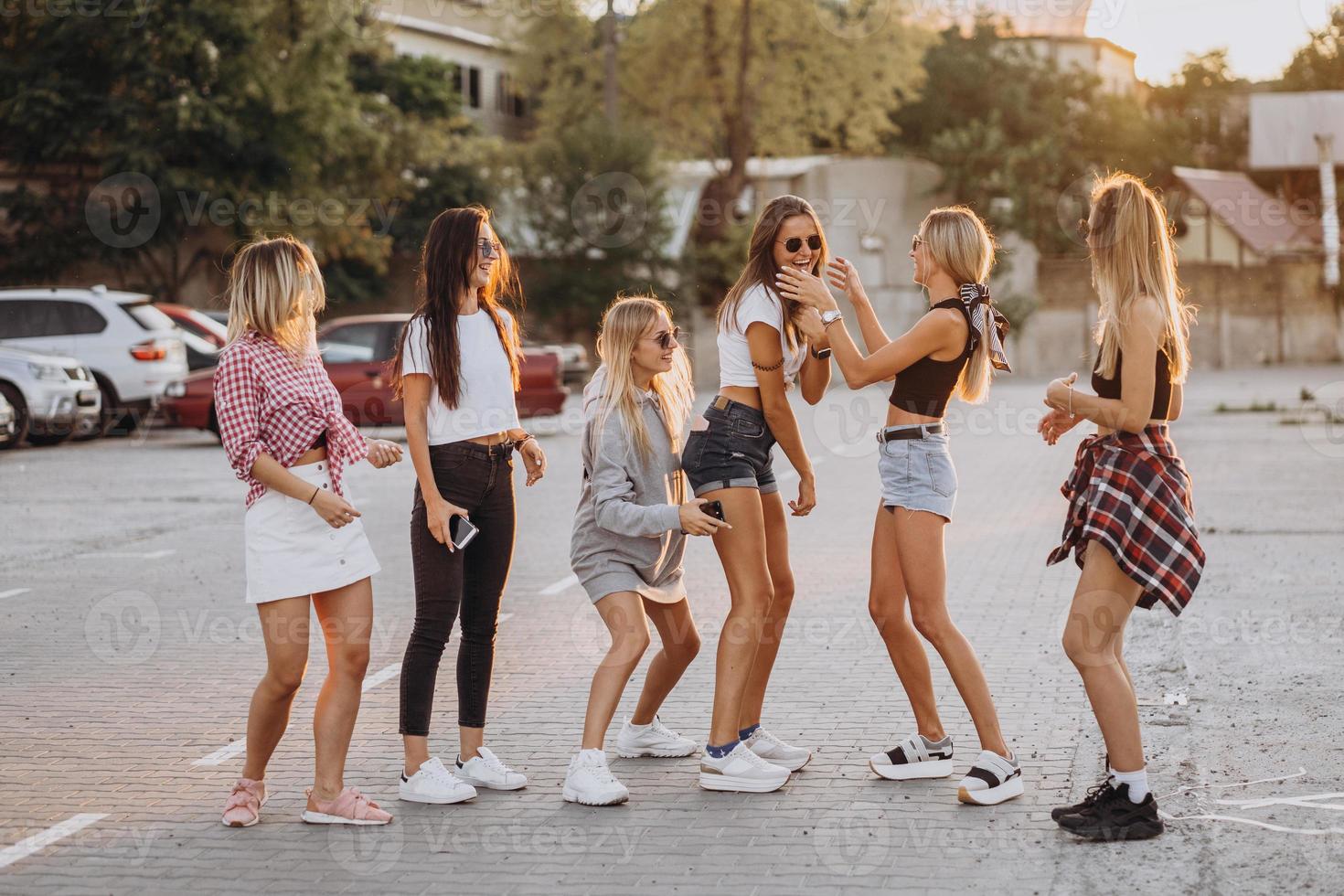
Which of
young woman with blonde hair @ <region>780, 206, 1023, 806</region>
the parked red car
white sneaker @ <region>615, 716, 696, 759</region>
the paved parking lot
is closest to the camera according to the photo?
the paved parking lot

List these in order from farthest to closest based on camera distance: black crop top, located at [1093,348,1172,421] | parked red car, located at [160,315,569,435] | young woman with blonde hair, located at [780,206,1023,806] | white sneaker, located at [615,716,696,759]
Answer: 1. parked red car, located at [160,315,569,435]
2. white sneaker, located at [615,716,696,759]
3. young woman with blonde hair, located at [780,206,1023,806]
4. black crop top, located at [1093,348,1172,421]

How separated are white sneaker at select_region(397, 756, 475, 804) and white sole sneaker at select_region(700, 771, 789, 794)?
0.79 meters

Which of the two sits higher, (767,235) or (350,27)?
(350,27)

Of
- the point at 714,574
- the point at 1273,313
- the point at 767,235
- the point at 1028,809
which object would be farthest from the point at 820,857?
the point at 1273,313

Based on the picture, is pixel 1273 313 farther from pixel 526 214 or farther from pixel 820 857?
pixel 820 857

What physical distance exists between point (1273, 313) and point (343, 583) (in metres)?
45.5

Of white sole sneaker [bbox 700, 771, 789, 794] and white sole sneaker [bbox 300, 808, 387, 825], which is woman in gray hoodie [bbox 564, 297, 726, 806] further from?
white sole sneaker [bbox 300, 808, 387, 825]

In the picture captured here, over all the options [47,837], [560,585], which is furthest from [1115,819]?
[560,585]

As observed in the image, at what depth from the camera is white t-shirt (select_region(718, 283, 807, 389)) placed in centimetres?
534

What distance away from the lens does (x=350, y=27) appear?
32250 mm

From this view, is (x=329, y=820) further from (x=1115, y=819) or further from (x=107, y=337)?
(x=107, y=337)

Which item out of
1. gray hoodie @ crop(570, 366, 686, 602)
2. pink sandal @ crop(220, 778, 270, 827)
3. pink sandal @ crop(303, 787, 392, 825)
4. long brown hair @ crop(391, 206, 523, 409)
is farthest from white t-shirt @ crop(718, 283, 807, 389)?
pink sandal @ crop(220, 778, 270, 827)

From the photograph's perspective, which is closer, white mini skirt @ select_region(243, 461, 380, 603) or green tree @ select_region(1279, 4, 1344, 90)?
white mini skirt @ select_region(243, 461, 380, 603)

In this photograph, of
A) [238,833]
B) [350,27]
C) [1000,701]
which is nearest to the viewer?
[238,833]
